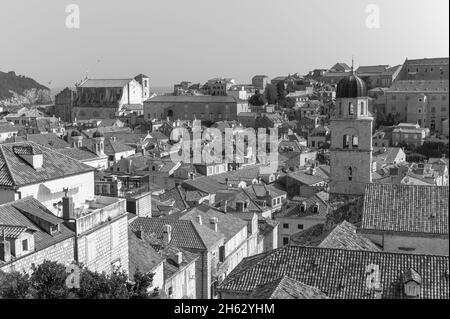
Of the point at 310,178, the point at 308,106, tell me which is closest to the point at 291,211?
the point at 310,178

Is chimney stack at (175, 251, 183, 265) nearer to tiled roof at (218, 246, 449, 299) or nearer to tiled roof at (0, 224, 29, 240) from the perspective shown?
tiled roof at (218, 246, 449, 299)

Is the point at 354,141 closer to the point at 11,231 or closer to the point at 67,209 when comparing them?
the point at 67,209

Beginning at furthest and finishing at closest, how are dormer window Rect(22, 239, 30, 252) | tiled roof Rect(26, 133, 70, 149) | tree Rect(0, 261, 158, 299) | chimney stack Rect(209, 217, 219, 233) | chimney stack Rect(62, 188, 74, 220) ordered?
tiled roof Rect(26, 133, 70, 149) → chimney stack Rect(209, 217, 219, 233) → chimney stack Rect(62, 188, 74, 220) → dormer window Rect(22, 239, 30, 252) → tree Rect(0, 261, 158, 299)

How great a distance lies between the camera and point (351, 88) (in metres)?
29.0

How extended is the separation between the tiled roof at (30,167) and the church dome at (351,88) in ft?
43.1

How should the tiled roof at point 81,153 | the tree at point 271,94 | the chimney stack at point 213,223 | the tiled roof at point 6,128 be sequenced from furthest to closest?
the tree at point 271,94 < the tiled roof at point 6,128 < the tiled roof at point 81,153 < the chimney stack at point 213,223

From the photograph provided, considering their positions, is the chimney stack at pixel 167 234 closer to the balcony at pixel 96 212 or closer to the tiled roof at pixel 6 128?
the balcony at pixel 96 212

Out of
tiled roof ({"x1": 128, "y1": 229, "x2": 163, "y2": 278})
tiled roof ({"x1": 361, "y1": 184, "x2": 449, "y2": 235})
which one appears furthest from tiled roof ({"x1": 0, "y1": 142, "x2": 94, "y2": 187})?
tiled roof ({"x1": 361, "y1": 184, "x2": 449, "y2": 235})

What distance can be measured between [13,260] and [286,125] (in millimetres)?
72635

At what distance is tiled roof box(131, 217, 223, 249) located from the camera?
26039mm

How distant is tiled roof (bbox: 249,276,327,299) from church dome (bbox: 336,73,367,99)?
52.8 feet

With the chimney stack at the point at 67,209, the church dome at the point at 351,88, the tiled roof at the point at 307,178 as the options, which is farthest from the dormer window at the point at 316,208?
the chimney stack at the point at 67,209

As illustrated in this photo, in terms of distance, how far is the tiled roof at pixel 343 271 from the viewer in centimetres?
1467

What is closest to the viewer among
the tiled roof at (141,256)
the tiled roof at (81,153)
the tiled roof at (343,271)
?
the tiled roof at (343,271)
